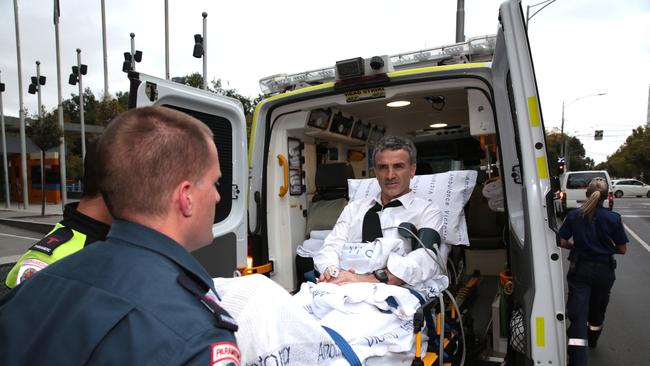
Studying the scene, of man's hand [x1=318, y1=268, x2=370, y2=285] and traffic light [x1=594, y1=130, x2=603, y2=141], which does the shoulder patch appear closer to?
man's hand [x1=318, y1=268, x2=370, y2=285]

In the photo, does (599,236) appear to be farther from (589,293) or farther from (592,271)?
(589,293)

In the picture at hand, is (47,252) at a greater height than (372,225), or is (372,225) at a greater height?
(47,252)

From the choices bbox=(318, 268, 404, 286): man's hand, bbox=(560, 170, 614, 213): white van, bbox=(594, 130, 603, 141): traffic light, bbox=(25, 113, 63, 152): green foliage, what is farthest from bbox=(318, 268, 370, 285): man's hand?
bbox=(594, 130, 603, 141): traffic light

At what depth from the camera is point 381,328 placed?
213 centimetres

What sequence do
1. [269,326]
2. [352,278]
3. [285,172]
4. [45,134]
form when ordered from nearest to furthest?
[269,326], [352,278], [285,172], [45,134]

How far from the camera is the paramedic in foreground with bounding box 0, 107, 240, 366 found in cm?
75

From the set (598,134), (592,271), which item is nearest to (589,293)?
(592,271)

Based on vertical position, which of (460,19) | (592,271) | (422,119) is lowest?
(592,271)

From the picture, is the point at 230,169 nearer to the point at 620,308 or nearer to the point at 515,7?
the point at 515,7

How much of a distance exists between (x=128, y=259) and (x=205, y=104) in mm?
2217

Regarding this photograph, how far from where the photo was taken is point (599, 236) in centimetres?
435

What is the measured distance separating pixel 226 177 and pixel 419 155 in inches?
142

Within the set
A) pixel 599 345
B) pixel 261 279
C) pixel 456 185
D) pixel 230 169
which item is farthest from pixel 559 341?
pixel 599 345

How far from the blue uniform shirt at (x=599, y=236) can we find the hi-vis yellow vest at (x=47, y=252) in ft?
15.4
